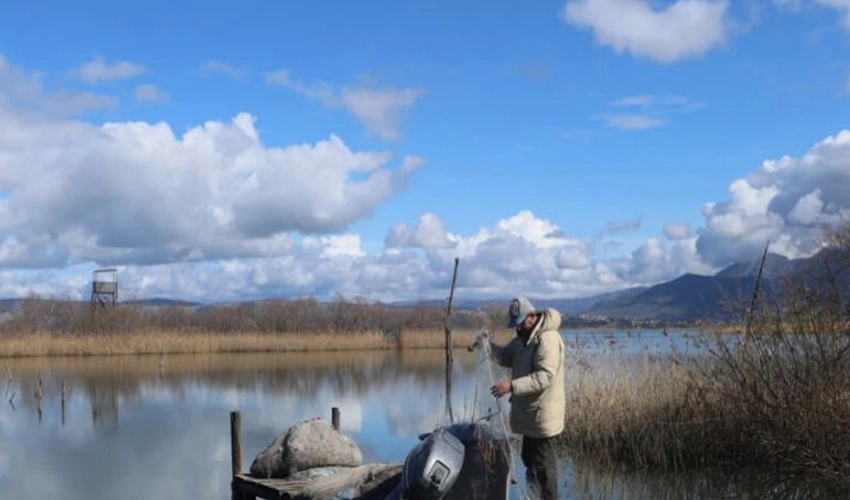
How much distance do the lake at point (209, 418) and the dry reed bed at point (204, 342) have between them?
2759mm

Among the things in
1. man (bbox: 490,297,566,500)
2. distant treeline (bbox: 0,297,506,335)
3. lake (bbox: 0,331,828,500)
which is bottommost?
lake (bbox: 0,331,828,500)

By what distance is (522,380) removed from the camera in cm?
578

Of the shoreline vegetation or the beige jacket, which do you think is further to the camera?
the shoreline vegetation

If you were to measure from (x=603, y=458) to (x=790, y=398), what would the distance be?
Answer: 111 inches

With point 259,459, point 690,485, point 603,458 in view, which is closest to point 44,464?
point 259,459

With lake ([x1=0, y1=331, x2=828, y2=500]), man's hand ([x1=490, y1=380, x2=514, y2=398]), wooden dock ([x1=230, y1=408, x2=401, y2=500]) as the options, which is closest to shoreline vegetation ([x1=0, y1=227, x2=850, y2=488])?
lake ([x1=0, y1=331, x2=828, y2=500])

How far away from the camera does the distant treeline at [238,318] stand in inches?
1513

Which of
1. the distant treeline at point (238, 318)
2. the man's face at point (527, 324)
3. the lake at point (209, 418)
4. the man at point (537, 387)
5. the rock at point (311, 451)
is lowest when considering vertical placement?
the lake at point (209, 418)

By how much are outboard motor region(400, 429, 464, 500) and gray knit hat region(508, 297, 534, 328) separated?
2.99ft

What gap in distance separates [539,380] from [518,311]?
1.49 feet

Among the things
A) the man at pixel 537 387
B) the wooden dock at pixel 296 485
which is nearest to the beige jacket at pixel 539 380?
the man at pixel 537 387

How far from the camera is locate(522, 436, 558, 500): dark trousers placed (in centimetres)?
607

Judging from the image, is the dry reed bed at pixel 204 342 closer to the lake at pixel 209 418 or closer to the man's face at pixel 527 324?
the lake at pixel 209 418

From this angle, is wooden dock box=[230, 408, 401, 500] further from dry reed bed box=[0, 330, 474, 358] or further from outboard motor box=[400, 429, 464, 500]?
dry reed bed box=[0, 330, 474, 358]
